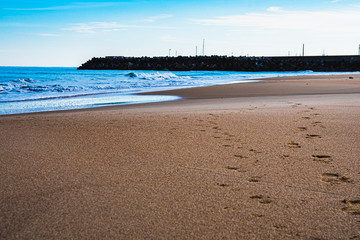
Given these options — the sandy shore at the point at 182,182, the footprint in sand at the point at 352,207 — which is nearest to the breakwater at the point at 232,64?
the sandy shore at the point at 182,182

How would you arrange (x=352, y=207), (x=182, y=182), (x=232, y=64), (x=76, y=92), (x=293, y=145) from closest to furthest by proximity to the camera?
(x=352, y=207), (x=182, y=182), (x=293, y=145), (x=76, y=92), (x=232, y=64)

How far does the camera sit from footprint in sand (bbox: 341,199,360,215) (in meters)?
1.95

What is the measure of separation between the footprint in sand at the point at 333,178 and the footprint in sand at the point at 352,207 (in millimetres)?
314

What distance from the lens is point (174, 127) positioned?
14.7 feet

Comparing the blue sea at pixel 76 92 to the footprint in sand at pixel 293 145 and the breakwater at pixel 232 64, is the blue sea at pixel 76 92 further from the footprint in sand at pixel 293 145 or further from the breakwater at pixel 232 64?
the breakwater at pixel 232 64

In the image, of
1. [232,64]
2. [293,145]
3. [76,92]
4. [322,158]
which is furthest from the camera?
[232,64]

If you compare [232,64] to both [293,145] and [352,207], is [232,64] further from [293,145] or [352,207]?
[352,207]

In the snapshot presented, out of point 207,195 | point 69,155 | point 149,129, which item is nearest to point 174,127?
point 149,129

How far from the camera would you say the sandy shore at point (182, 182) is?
5.92ft

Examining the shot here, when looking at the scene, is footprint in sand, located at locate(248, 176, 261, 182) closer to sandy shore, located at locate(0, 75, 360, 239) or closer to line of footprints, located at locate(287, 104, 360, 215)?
sandy shore, located at locate(0, 75, 360, 239)

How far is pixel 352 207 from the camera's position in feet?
6.61

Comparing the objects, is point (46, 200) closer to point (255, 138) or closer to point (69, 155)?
point (69, 155)

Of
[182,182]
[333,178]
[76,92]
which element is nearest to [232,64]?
[76,92]

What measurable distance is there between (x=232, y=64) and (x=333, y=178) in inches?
2114
